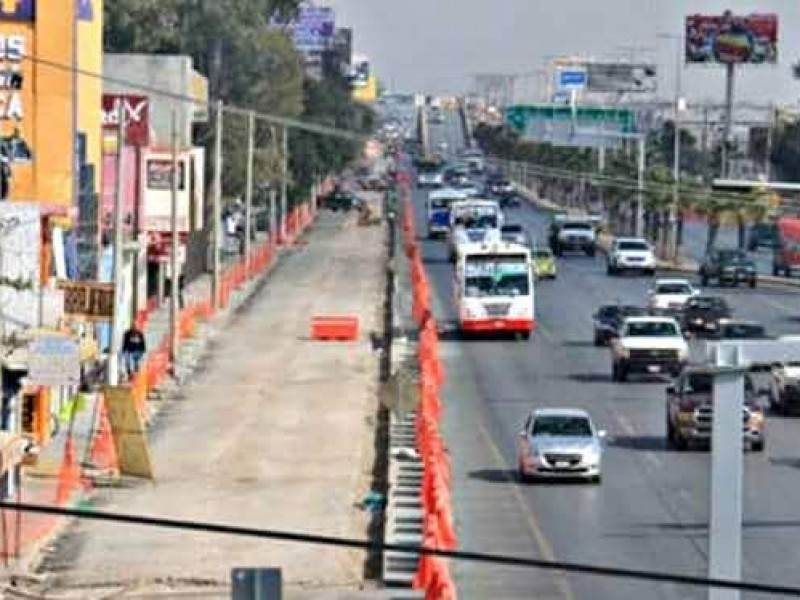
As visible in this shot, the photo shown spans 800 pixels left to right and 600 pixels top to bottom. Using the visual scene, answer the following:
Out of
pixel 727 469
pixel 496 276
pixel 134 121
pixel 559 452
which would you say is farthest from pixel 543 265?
pixel 727 469

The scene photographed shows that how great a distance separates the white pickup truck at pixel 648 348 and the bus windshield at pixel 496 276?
10.6 metres

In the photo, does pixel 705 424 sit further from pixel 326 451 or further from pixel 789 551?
pixel 789 551

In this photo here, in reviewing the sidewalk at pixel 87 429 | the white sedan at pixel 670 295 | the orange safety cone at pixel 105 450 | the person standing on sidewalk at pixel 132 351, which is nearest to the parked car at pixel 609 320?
the white sedan at pixel 670 295

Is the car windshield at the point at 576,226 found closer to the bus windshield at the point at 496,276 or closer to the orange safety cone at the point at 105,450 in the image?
the bus windshield at the point at 496,276

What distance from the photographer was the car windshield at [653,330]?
65.2m

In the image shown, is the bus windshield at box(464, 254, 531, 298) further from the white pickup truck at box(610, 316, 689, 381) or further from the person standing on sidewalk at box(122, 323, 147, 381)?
the person standing on sidewalk at box(122, 323, 147, 381)

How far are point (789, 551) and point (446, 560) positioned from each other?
478 centimetres

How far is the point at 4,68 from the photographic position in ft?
207

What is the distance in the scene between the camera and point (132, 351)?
201 feet

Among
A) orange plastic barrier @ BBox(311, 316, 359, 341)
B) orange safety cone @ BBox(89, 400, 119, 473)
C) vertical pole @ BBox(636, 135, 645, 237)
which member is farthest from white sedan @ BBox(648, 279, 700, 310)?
vertical pole @ BBox(636, 135, 645, 237)

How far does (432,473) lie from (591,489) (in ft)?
21.1

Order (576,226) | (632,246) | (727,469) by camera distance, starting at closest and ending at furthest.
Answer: (727,469)
(632,246)
(576,226)

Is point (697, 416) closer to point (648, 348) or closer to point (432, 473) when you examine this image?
point (432, 473)

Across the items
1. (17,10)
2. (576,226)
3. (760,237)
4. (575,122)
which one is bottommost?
(760,237)
